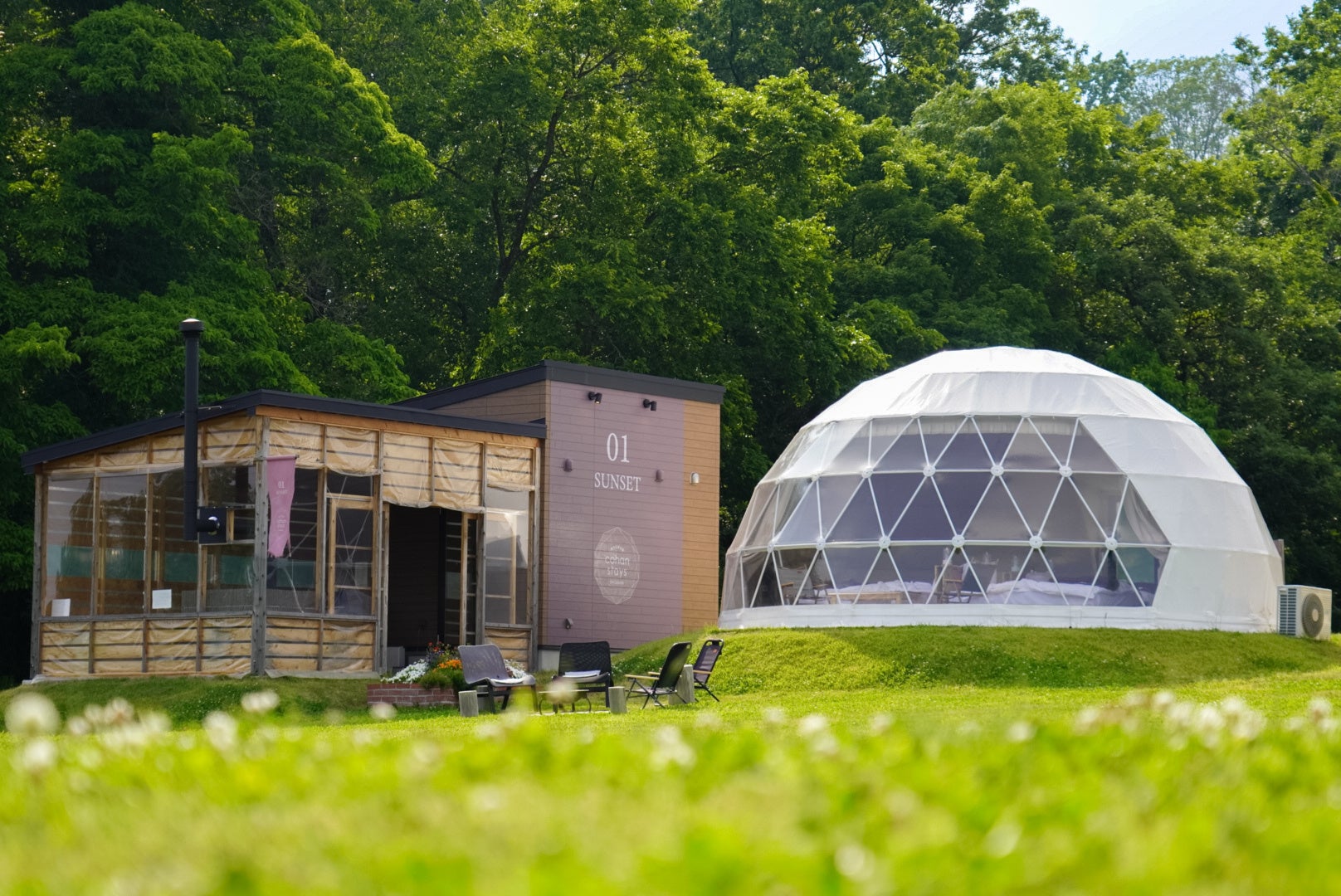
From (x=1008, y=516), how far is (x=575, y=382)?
6260mm

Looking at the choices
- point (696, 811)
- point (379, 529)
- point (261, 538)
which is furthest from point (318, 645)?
point (696, 811)

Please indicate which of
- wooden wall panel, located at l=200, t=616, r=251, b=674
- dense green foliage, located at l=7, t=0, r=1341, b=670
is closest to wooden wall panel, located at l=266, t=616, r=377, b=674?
wooden wall panel, located at l=200, t=616, r=251, b=674

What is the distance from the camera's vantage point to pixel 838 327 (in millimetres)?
35312

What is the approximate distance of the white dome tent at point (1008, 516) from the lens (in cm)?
2186

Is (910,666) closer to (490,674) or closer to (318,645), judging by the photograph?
(490,674)

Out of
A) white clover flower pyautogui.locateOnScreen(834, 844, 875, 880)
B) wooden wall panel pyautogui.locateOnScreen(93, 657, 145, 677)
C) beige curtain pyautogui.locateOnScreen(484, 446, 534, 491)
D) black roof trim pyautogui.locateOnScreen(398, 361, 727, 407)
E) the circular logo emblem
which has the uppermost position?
black roof trim pyautogui.locateOnScreen(398, 361, 727, 407)

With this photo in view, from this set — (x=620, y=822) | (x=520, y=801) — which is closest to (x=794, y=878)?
(x=620, y=822)

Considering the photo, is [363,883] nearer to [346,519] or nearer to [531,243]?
[346,519]

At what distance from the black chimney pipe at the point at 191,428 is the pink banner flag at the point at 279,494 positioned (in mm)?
826

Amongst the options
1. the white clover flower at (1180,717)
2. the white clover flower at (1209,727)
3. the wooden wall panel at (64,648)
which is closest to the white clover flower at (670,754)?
the white clover flower at (1209,727)

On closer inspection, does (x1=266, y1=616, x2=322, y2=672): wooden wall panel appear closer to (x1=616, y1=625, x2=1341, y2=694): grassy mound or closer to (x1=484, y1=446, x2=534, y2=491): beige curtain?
(x1=484, y1=446, x2=534, y2=491): beige curtain

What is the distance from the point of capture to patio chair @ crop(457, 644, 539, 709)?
17766mm

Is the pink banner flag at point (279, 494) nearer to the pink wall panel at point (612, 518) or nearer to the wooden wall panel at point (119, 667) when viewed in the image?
the wooden wall panel at point (119, 667)

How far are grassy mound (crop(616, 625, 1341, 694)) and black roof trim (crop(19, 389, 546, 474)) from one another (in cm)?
376
